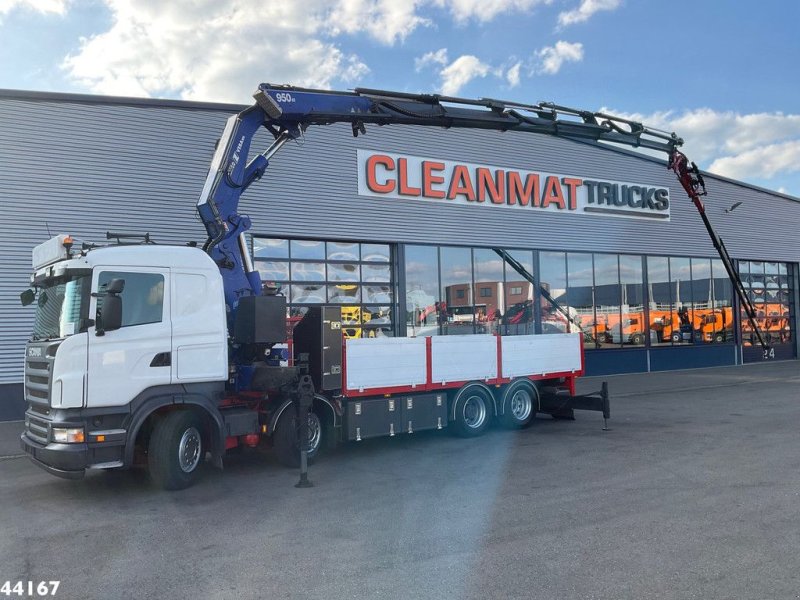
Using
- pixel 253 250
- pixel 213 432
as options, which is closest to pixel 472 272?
pixel 253 250

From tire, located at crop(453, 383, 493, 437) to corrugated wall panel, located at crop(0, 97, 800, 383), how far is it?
7851 millimetres

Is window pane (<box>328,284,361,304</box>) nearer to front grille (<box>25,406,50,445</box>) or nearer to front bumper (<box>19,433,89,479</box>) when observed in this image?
front grille (<box>25,406,50,445</box>)

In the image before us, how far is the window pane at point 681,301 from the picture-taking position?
86.4ft

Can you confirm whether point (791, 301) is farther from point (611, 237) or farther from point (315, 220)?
point (315, 220)

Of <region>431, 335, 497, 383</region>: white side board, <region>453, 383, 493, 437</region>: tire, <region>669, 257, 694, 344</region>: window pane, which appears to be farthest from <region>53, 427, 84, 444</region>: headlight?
<region>669, 257, 694, 344</region>: window pane

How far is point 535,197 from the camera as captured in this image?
22.8m

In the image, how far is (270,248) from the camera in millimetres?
17984

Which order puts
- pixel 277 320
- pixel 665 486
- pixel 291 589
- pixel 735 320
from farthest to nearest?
pixel 735 320 → pixel 277 320 → pixel 665 486 → pixel 291 589

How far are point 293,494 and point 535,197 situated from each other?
16778 mm

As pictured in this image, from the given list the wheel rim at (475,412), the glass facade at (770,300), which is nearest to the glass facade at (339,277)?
the wheel rim at (475,412)

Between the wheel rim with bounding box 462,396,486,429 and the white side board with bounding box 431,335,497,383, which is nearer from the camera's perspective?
the white side board with bounding box 431,335,497,383

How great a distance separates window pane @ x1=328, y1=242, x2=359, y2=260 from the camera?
18.9 m

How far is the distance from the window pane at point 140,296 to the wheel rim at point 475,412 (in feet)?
19.9

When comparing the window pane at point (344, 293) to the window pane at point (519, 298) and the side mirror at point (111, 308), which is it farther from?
the side mirror at point (111, 308)
